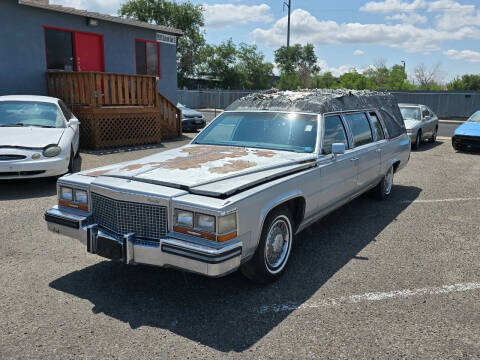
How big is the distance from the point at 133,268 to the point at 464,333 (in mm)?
2994

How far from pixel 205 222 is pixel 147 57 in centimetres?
1466

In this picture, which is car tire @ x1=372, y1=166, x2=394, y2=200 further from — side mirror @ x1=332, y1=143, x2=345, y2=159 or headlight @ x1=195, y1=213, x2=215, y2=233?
headlight @ x1=195, y1=213, x2=215, y2=233

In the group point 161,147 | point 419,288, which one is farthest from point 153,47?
point 419,288

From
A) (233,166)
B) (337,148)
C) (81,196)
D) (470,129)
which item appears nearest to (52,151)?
(81,196)

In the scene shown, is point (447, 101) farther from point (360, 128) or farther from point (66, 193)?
point (66, 193)

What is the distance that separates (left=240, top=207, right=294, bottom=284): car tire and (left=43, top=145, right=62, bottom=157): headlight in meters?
4.90

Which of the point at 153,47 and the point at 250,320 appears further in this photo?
the point at 153,47

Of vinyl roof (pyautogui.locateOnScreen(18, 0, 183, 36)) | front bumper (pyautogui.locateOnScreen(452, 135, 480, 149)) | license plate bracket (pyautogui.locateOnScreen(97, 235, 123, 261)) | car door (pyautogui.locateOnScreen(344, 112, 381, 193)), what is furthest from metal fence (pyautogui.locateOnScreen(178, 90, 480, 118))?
license plate bracket (pyautogui.locateOnScreen(97, 235, 123, 261))

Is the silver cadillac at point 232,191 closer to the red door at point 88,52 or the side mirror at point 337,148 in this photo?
the side mirror at point 337,148

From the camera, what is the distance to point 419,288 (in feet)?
12.9

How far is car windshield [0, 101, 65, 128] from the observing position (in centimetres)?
823

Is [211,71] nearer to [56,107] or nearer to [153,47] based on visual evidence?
[153,47]

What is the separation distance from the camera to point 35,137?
757cm

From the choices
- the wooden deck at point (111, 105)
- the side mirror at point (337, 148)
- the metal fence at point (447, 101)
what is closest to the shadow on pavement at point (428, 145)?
the wooden deck at point (111, 105)
